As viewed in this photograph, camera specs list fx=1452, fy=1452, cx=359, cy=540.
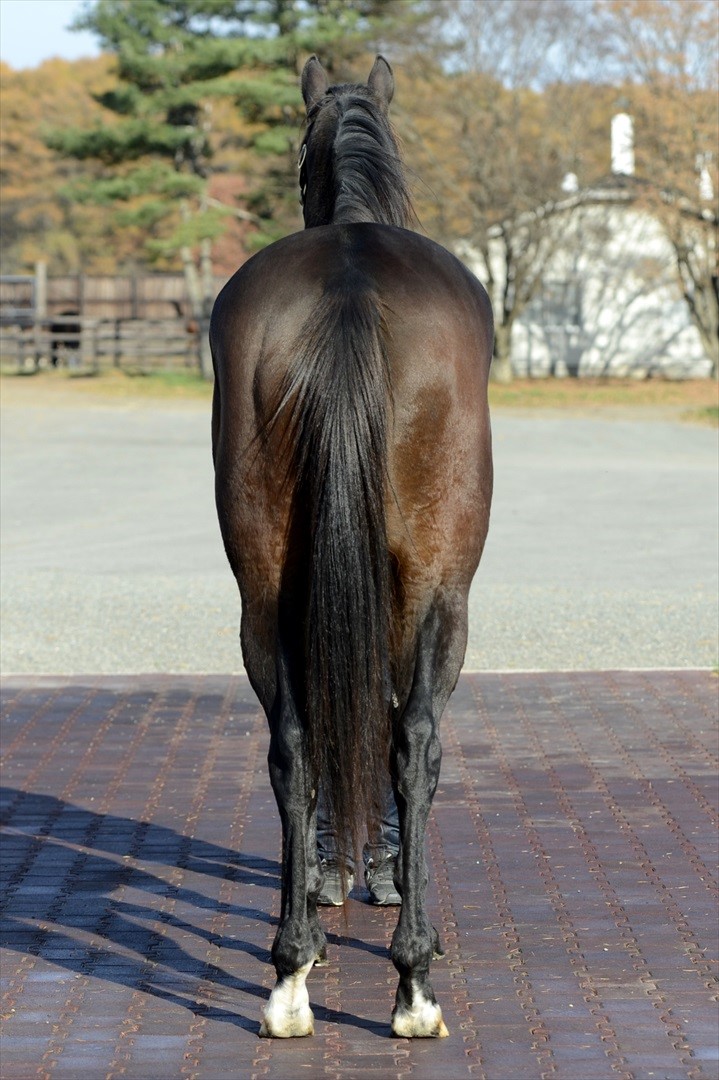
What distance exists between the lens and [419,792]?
353 cm

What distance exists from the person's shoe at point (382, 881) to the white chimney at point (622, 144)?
31478 mm

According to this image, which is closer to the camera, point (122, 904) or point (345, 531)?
point (345, 531)

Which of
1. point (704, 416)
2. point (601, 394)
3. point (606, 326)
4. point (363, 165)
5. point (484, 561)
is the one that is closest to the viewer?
point (363, 165)

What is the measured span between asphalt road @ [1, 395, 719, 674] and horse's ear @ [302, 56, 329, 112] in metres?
4.22

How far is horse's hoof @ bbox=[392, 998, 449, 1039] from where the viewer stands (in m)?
3.43

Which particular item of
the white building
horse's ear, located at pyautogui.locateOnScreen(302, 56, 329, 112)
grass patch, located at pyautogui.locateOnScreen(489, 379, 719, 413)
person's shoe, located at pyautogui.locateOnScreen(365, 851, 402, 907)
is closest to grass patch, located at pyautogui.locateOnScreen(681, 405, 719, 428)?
grass patch, located at pyautogui.locateOnScreen(489, 379, 719, 413)

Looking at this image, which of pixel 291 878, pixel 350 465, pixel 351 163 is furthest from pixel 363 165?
pixel 291 878

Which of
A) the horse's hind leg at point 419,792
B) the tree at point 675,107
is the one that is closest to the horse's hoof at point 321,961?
the horse's hind leg at point 419,792

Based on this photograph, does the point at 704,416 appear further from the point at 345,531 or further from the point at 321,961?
the point at 345,531

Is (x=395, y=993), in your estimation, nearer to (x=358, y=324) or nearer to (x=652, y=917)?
(x=652, y=917)

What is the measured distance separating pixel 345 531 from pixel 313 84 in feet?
5.88

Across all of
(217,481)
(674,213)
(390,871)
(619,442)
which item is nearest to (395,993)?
(390,871)

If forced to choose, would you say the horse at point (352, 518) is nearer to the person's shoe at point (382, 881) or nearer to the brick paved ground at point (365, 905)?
the brick paved ground at point (365, 905)

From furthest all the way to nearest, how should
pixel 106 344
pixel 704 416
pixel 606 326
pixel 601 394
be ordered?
pixel 606 326
pixel 106 344
pixel 601 394
pixel 704 416
